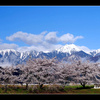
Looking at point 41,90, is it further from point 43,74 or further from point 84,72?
point 84,72

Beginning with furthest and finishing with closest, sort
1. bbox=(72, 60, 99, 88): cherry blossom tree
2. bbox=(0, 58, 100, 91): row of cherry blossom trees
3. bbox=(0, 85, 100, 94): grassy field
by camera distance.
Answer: bbox=(72, 60, 99, 88): cherry blossom tree → bbox=(0, 58, 100, 91): row of cherry blossom trees → bbox=(0, 85, 100, 94): grassy field

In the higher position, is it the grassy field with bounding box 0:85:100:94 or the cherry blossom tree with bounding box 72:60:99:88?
the cherry blossom tree with bounding box 72:60:99:88

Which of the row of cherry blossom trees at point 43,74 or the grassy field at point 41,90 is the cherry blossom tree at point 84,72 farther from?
the grassy field at point 41,90

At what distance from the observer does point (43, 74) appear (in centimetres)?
1032

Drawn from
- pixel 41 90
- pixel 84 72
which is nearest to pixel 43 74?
pixel 41 90

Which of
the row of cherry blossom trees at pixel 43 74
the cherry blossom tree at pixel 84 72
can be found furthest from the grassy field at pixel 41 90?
the cherry blossom tree at pixel 84 72

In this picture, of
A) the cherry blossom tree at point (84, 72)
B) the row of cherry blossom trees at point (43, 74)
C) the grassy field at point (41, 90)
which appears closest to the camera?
the grassy field at point (41, 90)

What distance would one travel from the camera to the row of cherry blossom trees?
1036cm

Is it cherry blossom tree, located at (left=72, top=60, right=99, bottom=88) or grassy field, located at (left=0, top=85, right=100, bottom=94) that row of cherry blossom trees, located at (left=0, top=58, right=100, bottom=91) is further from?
grassy field, located at (left=0, top=85, right=100, bottom=94)

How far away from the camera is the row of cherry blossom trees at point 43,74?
10359 millimetres

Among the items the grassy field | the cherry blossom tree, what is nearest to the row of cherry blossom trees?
the cherry blossom tree

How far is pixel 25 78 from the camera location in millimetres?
10695
